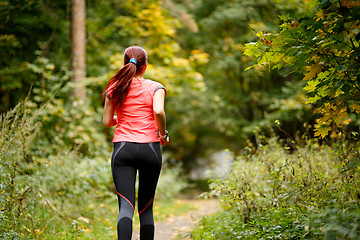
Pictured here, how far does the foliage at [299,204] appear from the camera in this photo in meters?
2.36

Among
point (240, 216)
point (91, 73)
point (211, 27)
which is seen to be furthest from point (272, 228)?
point (211, 27)

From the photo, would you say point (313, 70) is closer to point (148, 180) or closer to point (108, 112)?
point (148, 180)

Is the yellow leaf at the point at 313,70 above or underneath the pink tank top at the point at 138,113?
above

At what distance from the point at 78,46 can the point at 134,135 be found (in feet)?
20.6

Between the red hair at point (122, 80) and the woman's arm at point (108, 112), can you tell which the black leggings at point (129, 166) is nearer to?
the woman's arm at point (108, 112)

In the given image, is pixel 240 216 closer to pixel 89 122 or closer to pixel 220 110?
pixel 89 122

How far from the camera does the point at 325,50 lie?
278cm

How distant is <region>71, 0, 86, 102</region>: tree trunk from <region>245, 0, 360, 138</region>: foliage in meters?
6.12

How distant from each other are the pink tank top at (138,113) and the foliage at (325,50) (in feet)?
3.13

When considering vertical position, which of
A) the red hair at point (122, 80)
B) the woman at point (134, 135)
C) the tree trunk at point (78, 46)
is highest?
the tree trunk at point (78, 46)

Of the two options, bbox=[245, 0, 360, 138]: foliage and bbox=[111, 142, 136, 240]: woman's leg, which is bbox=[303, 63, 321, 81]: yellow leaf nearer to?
bbox=[245, 0, 360, 138]: foliage

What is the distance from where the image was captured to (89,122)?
7.77m

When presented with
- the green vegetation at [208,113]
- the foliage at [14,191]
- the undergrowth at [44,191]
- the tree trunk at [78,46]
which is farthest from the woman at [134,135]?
the tree trunk at [78,46]

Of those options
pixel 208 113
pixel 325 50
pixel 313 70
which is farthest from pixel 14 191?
pixel 208 113
